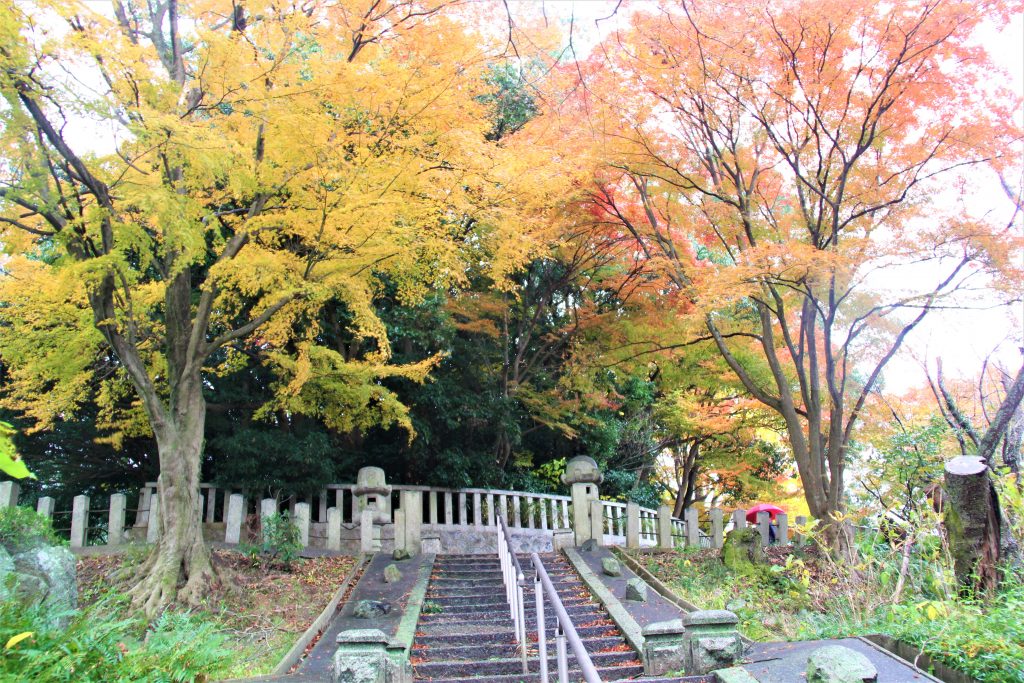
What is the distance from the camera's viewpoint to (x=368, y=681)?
6137 mm

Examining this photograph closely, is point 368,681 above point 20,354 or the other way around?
the other way around

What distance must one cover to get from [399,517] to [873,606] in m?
6.90

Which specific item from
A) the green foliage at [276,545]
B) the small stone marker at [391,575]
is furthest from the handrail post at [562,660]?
the green foliage at [276,545]

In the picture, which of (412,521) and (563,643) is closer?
(563,643)

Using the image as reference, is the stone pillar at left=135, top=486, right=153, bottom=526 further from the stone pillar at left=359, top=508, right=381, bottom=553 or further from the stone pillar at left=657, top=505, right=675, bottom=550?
the stone pillar at left=657, top=505, right=675, bottom=550

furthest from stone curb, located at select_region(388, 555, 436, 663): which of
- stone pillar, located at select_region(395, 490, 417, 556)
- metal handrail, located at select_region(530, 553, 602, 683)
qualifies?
metal handrail, located at select_region(530, 553, 602, 683)

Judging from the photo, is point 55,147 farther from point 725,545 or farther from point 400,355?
point 725,545

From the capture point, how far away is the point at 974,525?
272 inches

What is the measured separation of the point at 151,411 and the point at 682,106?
27.9 ft

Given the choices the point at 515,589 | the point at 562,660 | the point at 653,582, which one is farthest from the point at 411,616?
the point at 562,660

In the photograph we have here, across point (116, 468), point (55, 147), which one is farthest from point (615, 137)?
point (116, 468)

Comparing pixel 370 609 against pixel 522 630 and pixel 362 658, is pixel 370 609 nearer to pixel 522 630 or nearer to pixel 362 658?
pixel 522 630

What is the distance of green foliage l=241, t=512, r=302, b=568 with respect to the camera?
10883 mm

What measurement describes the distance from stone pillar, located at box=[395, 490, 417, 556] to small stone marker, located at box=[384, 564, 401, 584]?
100 centimetres
